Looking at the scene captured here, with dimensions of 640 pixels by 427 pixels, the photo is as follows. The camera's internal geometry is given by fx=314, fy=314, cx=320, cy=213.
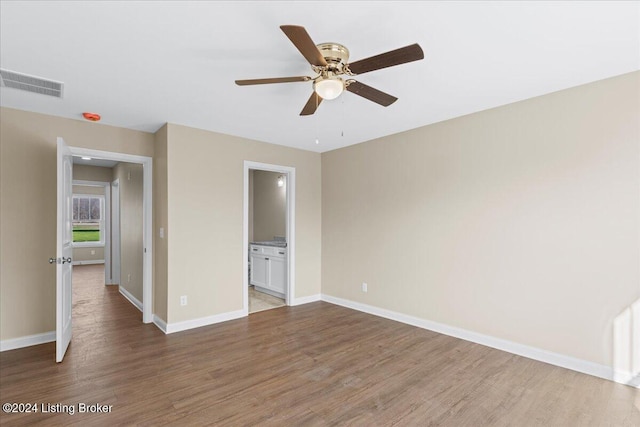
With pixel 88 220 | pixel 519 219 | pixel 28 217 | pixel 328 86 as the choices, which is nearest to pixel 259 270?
pixel 28 217

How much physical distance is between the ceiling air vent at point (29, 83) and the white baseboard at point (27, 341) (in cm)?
250

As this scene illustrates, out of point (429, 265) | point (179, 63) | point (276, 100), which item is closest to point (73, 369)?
point (179, 63)

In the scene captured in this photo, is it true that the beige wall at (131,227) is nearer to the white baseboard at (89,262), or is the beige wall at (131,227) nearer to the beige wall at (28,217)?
the beige wall at (28,217)

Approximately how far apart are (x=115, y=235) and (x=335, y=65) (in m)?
6.23

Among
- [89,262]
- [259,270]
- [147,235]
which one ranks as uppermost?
[147,235]

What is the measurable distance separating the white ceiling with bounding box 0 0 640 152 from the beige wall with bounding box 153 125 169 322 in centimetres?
59

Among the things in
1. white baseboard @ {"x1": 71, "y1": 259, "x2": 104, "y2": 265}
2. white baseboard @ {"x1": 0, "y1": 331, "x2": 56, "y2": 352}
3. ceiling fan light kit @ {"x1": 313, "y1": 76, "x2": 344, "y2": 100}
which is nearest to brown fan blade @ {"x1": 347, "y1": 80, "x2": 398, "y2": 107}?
ceiling fan light kit @ {"x1": 313, "y1": 76, "x2": 344, "y2": 100}

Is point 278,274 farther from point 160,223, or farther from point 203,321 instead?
point 160,223

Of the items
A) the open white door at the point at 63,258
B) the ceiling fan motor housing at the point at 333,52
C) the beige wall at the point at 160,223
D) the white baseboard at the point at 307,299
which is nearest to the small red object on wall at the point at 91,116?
the open white door at the point at 63,258

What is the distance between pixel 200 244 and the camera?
3982mm

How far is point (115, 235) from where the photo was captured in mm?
6375

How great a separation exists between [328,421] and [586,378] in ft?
7.33

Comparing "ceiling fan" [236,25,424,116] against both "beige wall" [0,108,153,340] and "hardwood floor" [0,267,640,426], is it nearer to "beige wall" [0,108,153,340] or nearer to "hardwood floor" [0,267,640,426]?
"hardwood floor" [0,267,640,426]

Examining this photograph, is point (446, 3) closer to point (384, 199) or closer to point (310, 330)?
point (384, 199)
